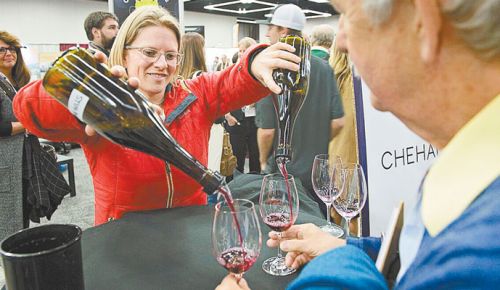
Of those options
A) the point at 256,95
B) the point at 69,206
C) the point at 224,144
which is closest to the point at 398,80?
the point at 256,95

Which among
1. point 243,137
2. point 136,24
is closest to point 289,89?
point 136,24

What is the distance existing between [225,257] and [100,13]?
3096 mm

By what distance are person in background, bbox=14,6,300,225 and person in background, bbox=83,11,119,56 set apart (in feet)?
7.04

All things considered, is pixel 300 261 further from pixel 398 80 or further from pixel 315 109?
pixel 315 109

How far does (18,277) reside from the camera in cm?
58

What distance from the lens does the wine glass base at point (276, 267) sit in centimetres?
91

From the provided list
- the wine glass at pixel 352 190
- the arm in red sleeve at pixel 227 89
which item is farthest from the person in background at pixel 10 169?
the wine glass at pixel 352 190

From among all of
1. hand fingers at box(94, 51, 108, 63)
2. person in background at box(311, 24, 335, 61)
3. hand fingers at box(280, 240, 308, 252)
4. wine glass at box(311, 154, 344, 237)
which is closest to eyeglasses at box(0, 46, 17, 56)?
person in background at box(311, 24, 335, 61)

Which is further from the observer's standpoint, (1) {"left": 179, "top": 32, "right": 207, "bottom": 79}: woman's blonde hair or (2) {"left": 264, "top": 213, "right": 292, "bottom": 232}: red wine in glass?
(1) {"left": 179, "top": 32, "right": 207, "bottom": 79}: woman's blonde hair

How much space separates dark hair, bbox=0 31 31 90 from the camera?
292cm

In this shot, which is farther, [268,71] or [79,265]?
[268,71]

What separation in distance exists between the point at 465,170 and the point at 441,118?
0.11m

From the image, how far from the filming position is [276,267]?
93 centimetres

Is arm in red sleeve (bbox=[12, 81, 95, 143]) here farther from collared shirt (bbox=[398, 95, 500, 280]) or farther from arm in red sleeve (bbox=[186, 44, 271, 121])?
collared shirt (bbox=[398, 95, 500, 280])
